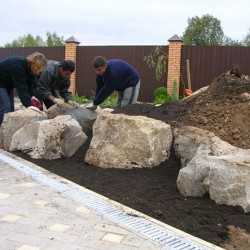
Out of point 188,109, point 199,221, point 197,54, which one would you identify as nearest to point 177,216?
point 199,221

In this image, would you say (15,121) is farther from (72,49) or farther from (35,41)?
(35,41)

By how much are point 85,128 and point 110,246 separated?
3.71 meters

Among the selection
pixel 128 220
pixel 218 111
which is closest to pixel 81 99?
pixel 218 111

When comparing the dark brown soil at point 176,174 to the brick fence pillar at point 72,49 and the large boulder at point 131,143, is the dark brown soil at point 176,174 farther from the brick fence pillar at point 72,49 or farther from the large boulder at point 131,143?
the brick fence pillar at point 72,49

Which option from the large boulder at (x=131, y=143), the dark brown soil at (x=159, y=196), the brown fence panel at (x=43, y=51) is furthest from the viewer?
the brown fence panel at (x=43, y=51)

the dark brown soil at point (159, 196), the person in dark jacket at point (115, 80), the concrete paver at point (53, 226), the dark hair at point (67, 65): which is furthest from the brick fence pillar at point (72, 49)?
the concrete paver at point (53, 226)

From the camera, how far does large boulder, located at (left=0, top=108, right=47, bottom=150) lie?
22.9 ft

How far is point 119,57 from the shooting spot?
61.1 feet

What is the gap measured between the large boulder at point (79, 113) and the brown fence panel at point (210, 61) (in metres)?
10.1

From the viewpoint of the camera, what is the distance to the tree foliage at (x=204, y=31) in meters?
36.5

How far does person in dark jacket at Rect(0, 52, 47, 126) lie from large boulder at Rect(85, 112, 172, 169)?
59.1 inches

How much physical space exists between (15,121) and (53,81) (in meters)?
0.87

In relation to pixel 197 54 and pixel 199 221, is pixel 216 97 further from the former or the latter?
pixel 197 54

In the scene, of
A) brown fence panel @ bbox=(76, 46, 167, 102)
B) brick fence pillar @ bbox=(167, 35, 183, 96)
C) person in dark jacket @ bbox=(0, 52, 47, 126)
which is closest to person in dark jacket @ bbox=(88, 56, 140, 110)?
→ person in dark jacket @ bbox=(0, 52, 47, 126)
